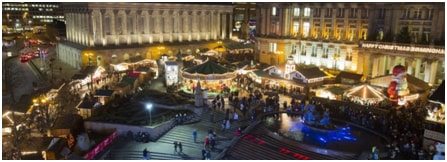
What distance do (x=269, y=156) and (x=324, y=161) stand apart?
3.89 meters

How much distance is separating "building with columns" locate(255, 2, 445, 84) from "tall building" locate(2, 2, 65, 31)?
11033 centimetres

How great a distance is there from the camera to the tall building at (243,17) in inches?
4783

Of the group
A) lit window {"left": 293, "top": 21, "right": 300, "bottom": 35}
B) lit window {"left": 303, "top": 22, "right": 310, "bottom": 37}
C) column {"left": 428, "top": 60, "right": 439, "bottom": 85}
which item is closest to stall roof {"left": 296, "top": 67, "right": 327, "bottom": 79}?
column {"left": 428, "top": 60, "right": 439, "bottom": 85}

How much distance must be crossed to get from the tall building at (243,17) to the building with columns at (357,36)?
53.5 m

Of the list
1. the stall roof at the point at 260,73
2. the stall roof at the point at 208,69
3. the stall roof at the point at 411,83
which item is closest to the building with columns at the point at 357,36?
the stall roof at the point at 411,83

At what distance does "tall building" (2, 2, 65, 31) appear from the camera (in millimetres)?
145350

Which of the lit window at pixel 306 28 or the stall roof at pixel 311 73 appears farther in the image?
the lit window at pixel 306 28

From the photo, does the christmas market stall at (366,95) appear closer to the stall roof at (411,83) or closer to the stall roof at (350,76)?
the stall roof at (411,83)

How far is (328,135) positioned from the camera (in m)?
29.1

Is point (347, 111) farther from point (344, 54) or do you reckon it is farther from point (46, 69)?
point (46, 69)

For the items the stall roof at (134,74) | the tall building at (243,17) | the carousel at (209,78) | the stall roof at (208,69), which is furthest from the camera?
Result: the tall building at (243,17)

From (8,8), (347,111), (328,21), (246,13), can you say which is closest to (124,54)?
(328,21)

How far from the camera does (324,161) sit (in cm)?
2444

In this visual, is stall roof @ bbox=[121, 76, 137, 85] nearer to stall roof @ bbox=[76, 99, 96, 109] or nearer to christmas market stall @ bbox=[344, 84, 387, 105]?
stall roof @ bbox=[76, 99, 96, 109]
